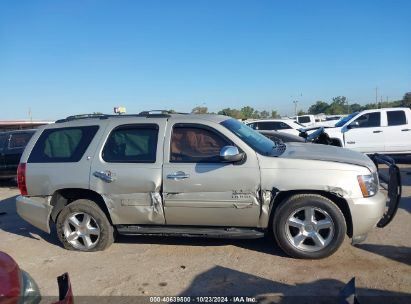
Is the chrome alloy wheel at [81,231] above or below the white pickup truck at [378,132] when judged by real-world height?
below

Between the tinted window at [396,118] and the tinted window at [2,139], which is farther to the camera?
the tinted window at [396,118]

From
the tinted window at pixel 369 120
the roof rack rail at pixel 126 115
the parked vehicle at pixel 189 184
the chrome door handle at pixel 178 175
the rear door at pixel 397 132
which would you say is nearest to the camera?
the parked vehicle at pixel 189 184

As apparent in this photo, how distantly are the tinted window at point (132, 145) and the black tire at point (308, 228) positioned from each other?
5.77ft

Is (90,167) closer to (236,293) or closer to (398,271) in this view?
(236,293)

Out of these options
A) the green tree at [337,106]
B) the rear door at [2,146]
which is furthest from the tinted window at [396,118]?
the green tree at [337,106]

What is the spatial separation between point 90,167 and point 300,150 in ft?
9.11

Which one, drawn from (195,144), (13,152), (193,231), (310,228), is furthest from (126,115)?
(13,152)

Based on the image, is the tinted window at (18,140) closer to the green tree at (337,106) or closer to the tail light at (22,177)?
the tail light at (22,177)

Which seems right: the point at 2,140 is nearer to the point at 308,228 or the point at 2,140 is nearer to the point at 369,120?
the point at 308,228

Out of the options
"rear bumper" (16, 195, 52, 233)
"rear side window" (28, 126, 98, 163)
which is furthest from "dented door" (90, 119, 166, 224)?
"rear bumper" (16, 195, 52, 233)

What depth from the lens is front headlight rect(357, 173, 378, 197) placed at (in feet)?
15.1

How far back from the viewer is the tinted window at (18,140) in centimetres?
1159

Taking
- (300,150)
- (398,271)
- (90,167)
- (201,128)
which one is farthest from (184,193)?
(398,271)

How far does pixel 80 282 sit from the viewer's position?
14.8 feet
